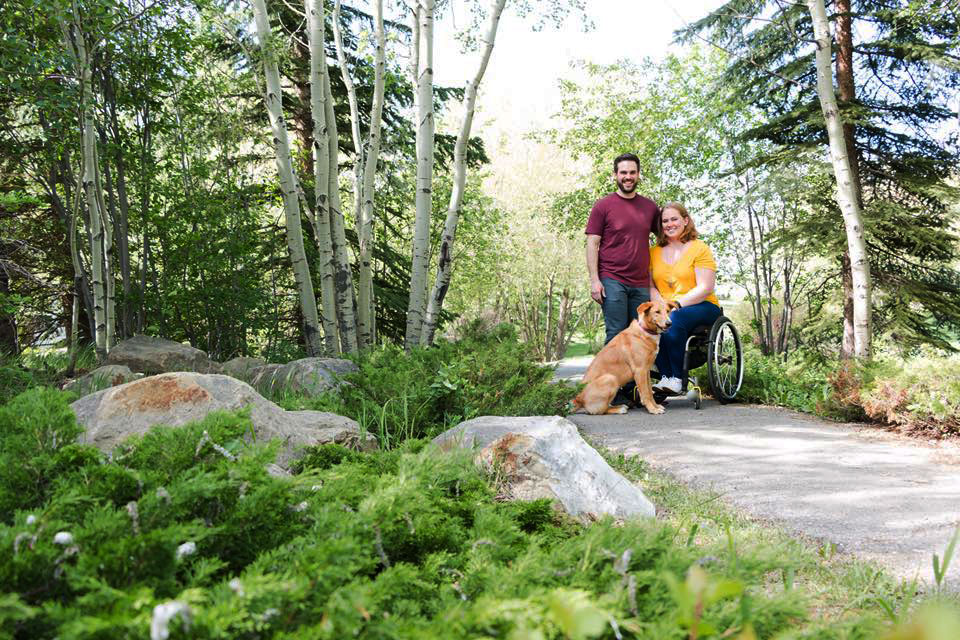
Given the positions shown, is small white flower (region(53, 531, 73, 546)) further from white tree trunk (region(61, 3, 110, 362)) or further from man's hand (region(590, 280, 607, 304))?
white tree trunk (region(61, 3, 110, 362))

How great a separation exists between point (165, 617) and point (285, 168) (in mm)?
7786

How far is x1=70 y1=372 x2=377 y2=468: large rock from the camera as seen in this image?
2.96 m

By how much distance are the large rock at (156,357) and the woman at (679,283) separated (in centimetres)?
536

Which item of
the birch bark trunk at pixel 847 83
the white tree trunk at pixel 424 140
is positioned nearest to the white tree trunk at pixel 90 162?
the white tree trunk at pixel 424 140

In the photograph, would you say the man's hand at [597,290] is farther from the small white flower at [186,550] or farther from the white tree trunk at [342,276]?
the small white flower at [186,550]

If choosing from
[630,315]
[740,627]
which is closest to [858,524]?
[740,627]

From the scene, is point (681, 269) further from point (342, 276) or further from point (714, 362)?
point (342, 276)

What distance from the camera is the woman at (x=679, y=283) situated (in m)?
6.88

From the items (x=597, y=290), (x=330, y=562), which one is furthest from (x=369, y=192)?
(x=330, y=562)

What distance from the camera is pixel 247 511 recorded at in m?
1.58

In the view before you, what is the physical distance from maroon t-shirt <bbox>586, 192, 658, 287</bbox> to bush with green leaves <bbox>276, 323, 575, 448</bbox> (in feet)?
6.23

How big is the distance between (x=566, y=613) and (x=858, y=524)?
319 cm

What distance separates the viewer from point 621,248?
7.09 m

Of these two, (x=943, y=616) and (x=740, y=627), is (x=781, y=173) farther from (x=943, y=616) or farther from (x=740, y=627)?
(x=943, y=616)
